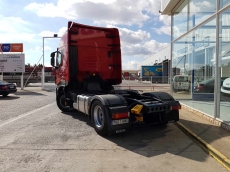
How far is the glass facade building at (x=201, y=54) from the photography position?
6.63 metres

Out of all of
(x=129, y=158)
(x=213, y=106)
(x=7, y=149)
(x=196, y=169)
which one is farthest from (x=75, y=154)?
(x=213, y=106)

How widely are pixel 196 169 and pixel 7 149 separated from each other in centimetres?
394

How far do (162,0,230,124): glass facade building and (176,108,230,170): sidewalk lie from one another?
0.51 m

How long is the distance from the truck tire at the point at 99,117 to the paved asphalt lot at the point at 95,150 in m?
0.21

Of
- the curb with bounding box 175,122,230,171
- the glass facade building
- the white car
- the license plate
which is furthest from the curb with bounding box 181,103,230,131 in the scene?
the license plate

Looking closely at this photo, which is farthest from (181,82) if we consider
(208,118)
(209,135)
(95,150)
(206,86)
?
(95,150)

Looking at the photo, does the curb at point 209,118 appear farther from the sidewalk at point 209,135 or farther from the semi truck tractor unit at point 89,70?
the semi truck tractor unit at point 89,70

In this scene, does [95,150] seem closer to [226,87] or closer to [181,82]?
[226,87]

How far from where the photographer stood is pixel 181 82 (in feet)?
35.9

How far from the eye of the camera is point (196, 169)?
12.6 feet

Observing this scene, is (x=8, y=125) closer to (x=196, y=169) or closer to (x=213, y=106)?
(x=196, y=169)

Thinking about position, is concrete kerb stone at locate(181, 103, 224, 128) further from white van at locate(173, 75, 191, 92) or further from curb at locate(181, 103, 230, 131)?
white van at locate(173, 75, 191, 92)

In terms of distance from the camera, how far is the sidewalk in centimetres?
441

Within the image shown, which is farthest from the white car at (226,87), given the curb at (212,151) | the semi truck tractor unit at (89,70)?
the curb at (212,151)
